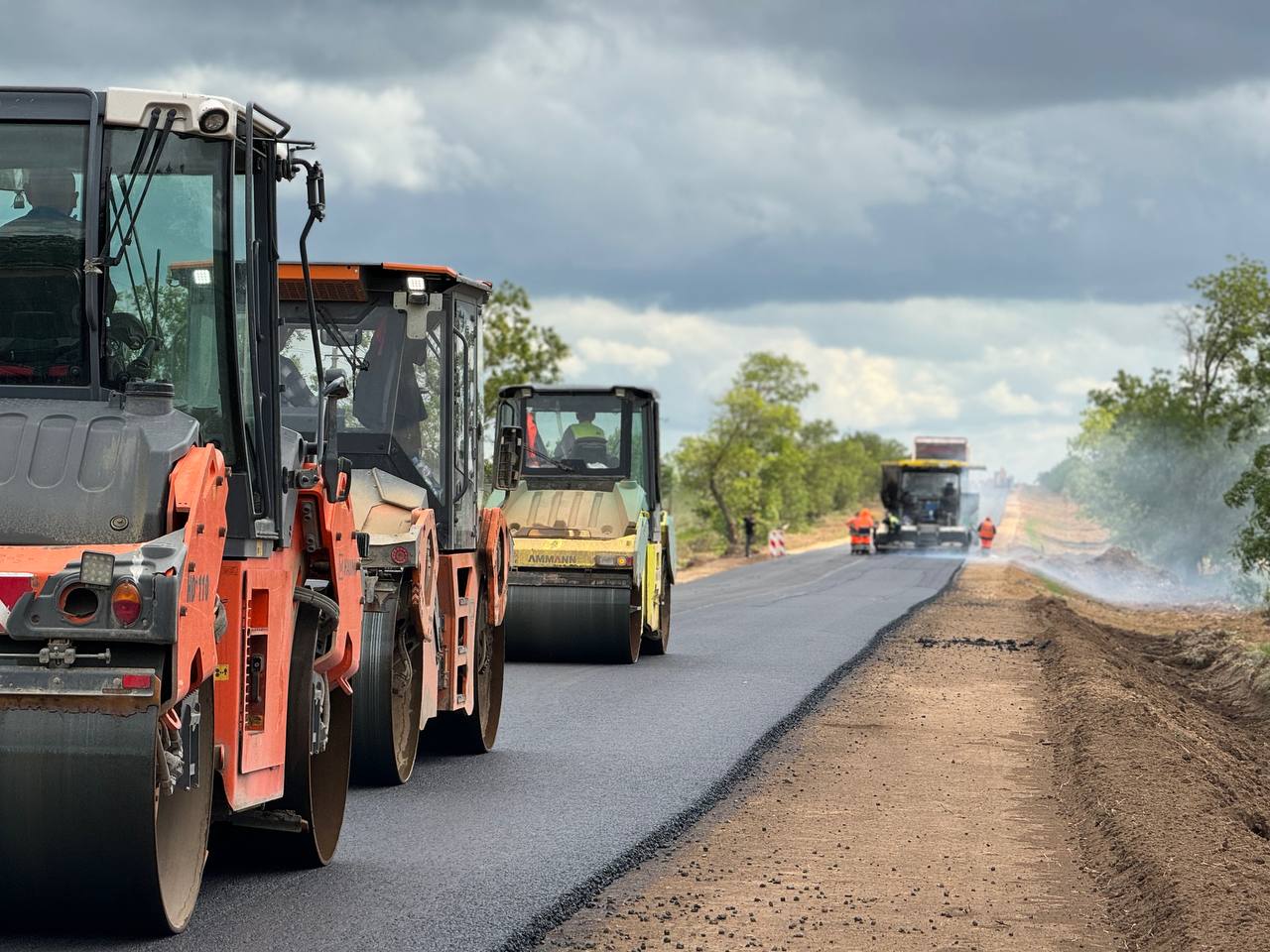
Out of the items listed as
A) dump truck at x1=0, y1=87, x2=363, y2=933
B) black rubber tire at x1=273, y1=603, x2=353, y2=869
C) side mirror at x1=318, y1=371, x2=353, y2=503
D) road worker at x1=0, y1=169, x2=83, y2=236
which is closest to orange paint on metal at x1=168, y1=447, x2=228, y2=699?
dump truck at x1=0, y1=87, x2=363, y2=933

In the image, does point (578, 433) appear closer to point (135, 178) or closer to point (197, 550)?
point (135, 178)

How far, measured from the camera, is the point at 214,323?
5953 millimetres

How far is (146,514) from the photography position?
5.11 m

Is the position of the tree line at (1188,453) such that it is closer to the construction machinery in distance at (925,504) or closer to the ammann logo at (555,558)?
the construction machinery in distance at (925,504)

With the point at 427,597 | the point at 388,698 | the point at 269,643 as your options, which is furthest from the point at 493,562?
the point at 269,643

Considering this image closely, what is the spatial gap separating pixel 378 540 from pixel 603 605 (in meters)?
7.33

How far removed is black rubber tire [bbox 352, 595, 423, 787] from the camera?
29.4ft

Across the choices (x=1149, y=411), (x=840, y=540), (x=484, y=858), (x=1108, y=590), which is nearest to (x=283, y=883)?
(x=484, y=858)

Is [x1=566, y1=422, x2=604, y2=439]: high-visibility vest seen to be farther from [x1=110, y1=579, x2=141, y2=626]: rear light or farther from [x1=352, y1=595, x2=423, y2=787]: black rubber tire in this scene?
[x1=110, y1=579, x2=141, y2=626]: rear light

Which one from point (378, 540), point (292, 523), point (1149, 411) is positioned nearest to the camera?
point (292, 523)

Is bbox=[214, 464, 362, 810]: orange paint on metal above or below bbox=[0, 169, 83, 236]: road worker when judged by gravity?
below

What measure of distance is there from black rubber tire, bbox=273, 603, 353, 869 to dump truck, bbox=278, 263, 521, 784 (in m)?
1.79

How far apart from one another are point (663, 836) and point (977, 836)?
1.68 metres

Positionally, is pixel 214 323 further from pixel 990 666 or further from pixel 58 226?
pixel 990 666
